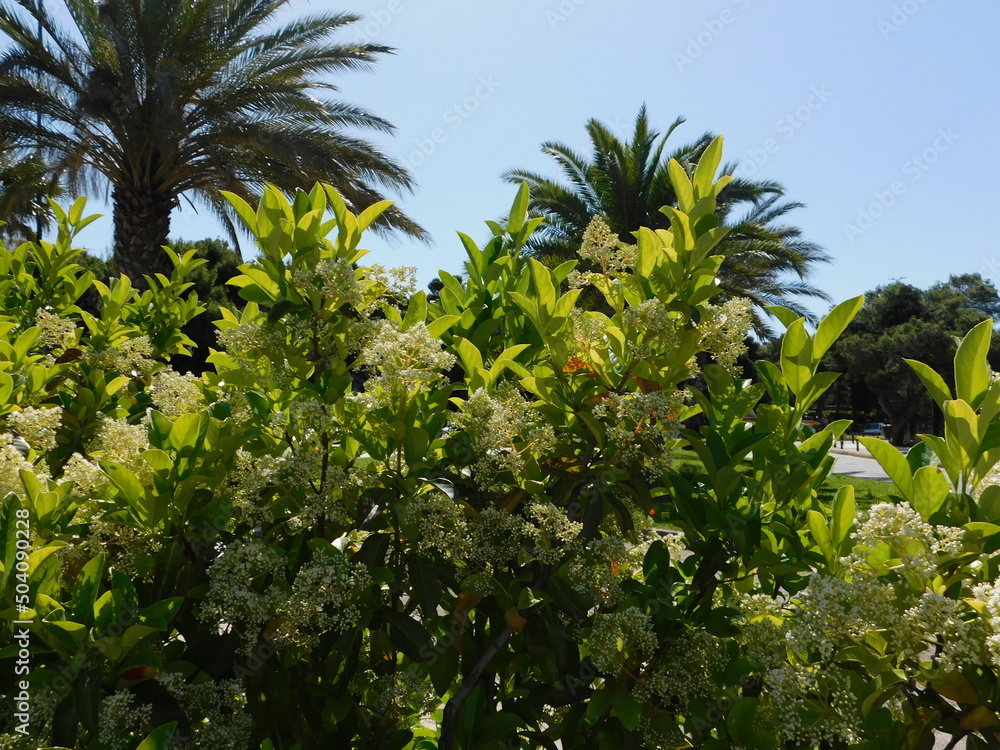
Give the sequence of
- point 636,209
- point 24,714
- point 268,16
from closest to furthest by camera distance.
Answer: point 24,714, point 268,16, point 636,209

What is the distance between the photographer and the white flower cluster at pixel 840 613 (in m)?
1.39

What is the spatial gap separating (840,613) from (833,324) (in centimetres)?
76

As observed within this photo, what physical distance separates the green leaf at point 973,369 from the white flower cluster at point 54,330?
334 cm

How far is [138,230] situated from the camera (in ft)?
44.5

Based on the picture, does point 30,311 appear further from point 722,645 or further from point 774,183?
point 774,183

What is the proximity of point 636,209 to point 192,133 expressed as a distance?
1069 cm

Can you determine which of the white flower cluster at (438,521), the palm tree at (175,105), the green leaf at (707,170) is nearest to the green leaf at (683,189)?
the green leaf at (707,170)

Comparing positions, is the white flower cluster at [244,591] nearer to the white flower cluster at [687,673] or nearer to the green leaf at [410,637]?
the green leaf at [410,637]

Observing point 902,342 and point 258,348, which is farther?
point 902,342

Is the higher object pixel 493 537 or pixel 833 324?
pixel 833 324

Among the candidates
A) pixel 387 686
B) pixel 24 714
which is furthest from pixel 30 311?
pixel 387 686

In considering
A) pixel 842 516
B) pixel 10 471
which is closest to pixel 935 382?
pixel 842 516

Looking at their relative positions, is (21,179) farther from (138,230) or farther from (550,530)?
(550,530)

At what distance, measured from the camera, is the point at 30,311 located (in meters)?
3.42
